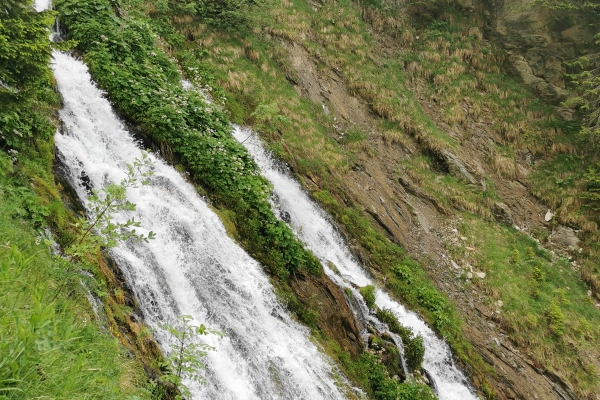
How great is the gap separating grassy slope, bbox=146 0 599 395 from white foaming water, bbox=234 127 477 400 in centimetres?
53

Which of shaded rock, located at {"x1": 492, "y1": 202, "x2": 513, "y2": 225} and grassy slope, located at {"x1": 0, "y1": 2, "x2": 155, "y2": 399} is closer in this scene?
grassy slope, located at {"x1": 0, "y1": 2, "x2": 155, "y2": 399}

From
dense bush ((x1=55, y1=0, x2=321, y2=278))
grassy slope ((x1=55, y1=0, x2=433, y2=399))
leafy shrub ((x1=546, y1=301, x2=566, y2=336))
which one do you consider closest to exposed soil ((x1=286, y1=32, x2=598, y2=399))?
leafy shrub ((x1=546, y1=301, x2=566, y2=336))

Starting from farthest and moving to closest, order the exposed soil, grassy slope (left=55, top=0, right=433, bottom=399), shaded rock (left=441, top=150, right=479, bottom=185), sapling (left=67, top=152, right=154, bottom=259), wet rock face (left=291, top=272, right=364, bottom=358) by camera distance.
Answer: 1. shaded rock (left=441, top=150, right=479, bottom=185)
2. the exposed soil
3. wet rock face (left=291, top=272, right=364, bottom=358)
4. grassy slope (left=55, top=0, right=433, bottom=399)
5. sapling (left=67, top=152, right=154, bottom=259)

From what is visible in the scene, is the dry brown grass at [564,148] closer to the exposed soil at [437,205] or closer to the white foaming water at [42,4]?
the exposed soil at [437,205]

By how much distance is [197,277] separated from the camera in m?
7.30

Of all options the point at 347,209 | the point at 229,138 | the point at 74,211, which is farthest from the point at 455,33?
the point at 74,211

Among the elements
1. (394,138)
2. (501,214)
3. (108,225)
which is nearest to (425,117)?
(394,138)

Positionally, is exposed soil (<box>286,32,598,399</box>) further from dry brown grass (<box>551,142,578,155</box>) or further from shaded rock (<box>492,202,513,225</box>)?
dry brown grass (<box>551,142,578,155</box>)

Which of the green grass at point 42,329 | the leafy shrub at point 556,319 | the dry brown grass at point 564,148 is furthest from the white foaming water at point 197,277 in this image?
the dry brown grass at point 564,148

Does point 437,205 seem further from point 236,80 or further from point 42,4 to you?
point 42,4

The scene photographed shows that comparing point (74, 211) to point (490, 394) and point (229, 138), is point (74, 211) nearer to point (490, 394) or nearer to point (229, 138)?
point (229, 138)

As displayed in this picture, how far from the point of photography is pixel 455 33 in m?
24.0

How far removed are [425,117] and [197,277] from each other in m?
15.1

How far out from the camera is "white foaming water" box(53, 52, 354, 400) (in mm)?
6363
